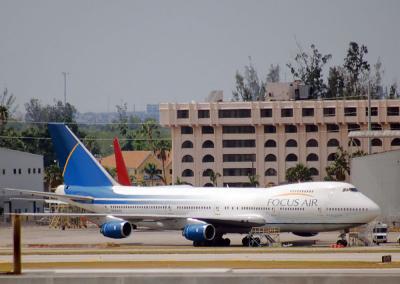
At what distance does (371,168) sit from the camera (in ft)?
292

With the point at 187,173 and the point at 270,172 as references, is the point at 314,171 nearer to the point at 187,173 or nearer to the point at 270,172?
the point at 270,172

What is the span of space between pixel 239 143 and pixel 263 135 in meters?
3.61

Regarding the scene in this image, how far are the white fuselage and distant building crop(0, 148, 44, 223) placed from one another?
139 feet

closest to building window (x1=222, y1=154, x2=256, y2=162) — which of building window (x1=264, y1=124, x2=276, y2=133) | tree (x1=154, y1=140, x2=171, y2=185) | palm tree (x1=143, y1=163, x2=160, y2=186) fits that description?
building window (x1=264, y1=124, x2=276, y2=133)

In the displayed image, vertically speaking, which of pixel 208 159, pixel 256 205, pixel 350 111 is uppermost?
pixel 350 111

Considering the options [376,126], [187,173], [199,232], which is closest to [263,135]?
[187,173]

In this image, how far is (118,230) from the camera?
74250 millimetres

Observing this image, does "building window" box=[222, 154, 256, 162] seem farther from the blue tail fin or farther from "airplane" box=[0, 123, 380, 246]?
"airplane" box=[0, 123, 380, 246]

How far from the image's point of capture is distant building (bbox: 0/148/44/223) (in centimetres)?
12084

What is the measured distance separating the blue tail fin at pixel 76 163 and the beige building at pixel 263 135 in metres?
80.7

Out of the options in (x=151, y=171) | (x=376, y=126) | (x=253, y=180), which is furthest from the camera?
(x=151, y=171)

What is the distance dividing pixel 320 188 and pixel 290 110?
300ft

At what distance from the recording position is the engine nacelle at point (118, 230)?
243 feet

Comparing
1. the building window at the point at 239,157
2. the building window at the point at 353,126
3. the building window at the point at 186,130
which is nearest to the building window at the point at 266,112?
the building window at the point at 239,157
